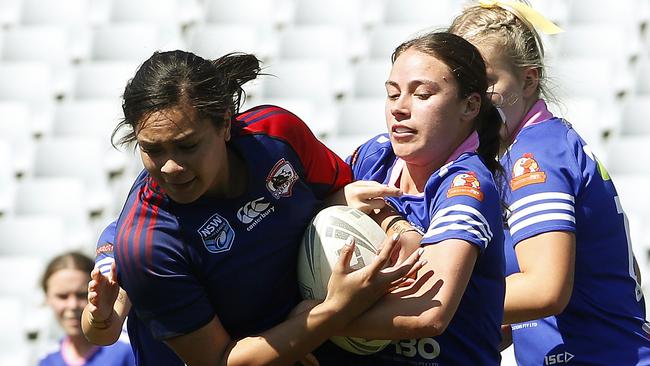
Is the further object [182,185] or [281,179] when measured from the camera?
[281,179]

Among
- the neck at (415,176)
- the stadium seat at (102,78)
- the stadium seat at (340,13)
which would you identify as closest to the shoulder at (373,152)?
the neck at (415,176)

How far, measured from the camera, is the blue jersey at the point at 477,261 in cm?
279

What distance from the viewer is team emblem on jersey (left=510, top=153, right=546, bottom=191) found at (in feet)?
10.4

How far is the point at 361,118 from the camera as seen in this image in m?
7.18

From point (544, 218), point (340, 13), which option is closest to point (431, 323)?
point (544, 218)

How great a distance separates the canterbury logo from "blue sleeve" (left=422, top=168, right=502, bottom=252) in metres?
0.41

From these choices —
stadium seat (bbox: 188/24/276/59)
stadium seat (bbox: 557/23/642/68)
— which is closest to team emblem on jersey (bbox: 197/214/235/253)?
stadium seat (bbox: 557/23/642/68)

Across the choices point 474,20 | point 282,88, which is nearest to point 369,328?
point 474,20

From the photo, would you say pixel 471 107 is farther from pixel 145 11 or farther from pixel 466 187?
pixel 145 11

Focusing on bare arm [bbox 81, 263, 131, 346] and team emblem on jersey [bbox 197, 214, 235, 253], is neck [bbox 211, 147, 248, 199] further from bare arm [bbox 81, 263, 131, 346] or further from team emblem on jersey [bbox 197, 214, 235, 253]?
bare arm [bbox 81, 263, 131, 346]

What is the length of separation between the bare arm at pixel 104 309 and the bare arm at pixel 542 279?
107cm

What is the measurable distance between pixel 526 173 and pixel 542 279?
338 millimetres

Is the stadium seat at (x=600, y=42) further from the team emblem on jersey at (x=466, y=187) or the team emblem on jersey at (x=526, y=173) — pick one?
the team emblem on jersey at (x=466, y=187)

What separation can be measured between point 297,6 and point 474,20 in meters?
4.76
